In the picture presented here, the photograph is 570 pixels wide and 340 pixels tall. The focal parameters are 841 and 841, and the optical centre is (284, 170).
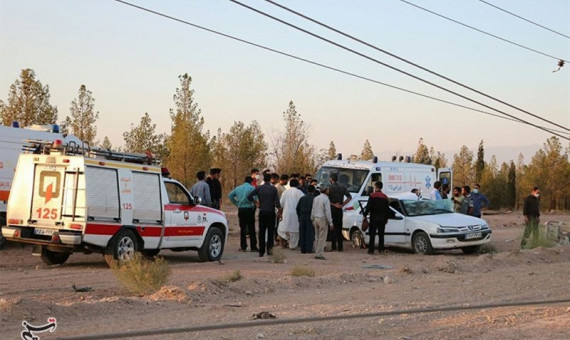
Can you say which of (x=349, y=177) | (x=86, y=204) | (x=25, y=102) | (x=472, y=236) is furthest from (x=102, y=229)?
(x=25, y=102)

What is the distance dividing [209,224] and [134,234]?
2564mm

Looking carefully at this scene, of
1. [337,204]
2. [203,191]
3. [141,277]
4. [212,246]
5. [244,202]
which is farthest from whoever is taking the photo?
[337,204]

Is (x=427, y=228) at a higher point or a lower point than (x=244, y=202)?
lower

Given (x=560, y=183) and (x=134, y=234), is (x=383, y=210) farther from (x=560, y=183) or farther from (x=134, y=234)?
(x=560, y=183)

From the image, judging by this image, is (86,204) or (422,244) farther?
(422,244)

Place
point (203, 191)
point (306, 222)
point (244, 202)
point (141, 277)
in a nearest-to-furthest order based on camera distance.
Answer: point (141, 277), point (244, 202), point (203, 191), point (306, 222)

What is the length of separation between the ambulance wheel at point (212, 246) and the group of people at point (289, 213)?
1274 millimetres

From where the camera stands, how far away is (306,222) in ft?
69.2

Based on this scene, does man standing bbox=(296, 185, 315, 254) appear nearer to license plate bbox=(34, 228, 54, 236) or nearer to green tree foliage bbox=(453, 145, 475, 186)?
license plate bbox=(34, 228, 54, 236)

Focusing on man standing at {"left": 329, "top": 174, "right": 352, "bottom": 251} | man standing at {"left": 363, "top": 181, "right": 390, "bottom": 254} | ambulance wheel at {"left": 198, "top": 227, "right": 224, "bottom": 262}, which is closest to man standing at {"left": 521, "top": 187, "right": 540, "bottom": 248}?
man standing at {"left": 363, "top": 181, "right": 390, "bottom": 254}

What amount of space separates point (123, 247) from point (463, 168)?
73284 millimetres

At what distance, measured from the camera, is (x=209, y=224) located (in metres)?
18.8

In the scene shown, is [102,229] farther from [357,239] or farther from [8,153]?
[357,239]

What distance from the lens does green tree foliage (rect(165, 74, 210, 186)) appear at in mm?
47128
